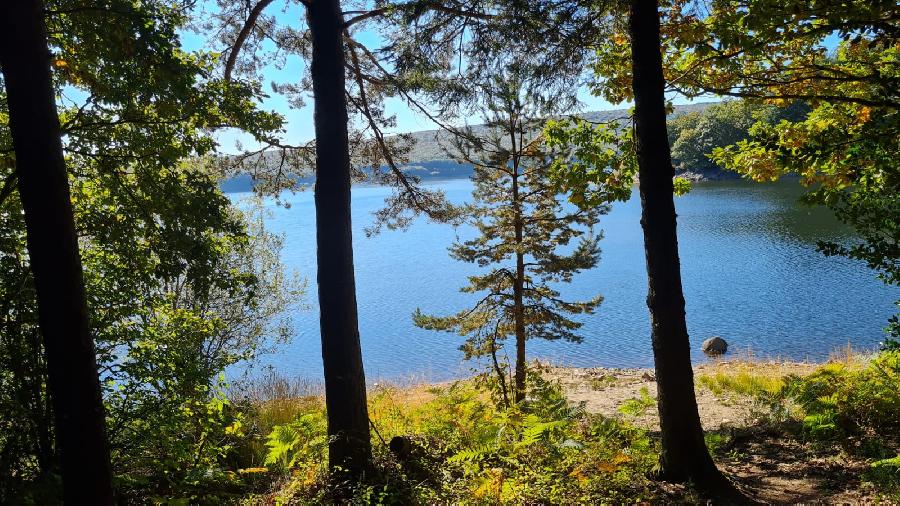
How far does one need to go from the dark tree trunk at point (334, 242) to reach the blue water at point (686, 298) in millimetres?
3230

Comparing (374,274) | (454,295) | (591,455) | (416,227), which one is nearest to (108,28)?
(591,455)

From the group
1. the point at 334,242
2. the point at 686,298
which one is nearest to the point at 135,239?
the point at 334,242

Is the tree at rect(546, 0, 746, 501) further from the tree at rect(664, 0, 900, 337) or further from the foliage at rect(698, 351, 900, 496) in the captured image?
the foliage at rect(698, 351, 900, 496)

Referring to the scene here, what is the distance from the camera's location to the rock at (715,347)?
18969mm

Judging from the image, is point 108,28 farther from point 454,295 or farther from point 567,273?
point 454,295

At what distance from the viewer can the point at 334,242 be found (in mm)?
5070

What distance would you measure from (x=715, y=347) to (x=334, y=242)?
57.5 ft

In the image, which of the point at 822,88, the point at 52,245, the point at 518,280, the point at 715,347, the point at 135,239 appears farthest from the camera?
the point at 715,347

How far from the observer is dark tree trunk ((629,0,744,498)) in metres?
4.29

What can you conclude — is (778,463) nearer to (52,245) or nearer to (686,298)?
(52,245)

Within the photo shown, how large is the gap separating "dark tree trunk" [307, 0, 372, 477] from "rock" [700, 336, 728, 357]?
55.7 ft

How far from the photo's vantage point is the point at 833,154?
5570 mm

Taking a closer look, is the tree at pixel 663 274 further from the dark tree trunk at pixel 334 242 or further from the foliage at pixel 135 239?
the foliage at pixel 135 239

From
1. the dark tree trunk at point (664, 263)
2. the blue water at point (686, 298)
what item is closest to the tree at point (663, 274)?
the dark tree trunk at point (664, 263)
